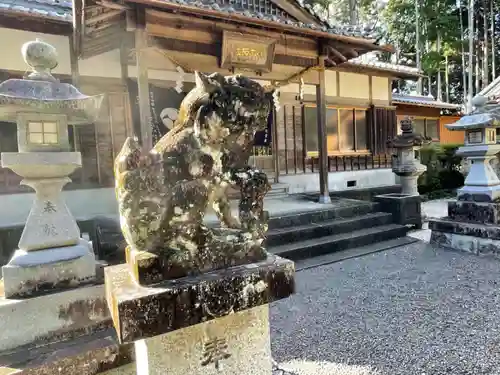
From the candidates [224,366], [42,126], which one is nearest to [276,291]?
[224,366]

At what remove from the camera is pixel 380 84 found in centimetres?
1289

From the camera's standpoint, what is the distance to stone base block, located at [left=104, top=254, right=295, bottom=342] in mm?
1259

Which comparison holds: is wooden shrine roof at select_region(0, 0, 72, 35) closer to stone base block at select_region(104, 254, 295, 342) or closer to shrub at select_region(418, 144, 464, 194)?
stone base block at select_region(104, 254, 295, 342)

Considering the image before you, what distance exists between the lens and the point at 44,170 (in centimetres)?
244

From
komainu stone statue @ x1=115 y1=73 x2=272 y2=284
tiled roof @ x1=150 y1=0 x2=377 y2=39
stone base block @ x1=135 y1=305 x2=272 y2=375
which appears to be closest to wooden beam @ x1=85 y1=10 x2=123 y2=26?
tiled roof @ x1=150 y1=0 x2=377 y2=39

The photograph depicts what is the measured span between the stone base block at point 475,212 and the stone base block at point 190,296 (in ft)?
20.3

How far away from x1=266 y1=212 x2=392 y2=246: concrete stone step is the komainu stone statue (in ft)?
15.2

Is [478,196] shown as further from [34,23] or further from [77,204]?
[34,23]

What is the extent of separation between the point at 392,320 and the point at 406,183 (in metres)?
5.54

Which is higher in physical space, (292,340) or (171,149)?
(171,149)

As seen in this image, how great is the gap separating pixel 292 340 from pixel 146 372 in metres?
2.35

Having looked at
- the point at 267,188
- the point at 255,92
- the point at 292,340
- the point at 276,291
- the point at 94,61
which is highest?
the point at 94,61

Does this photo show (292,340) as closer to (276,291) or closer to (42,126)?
(276,291)

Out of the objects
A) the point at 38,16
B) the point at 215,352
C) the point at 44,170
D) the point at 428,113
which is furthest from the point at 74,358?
the point at 428,113
